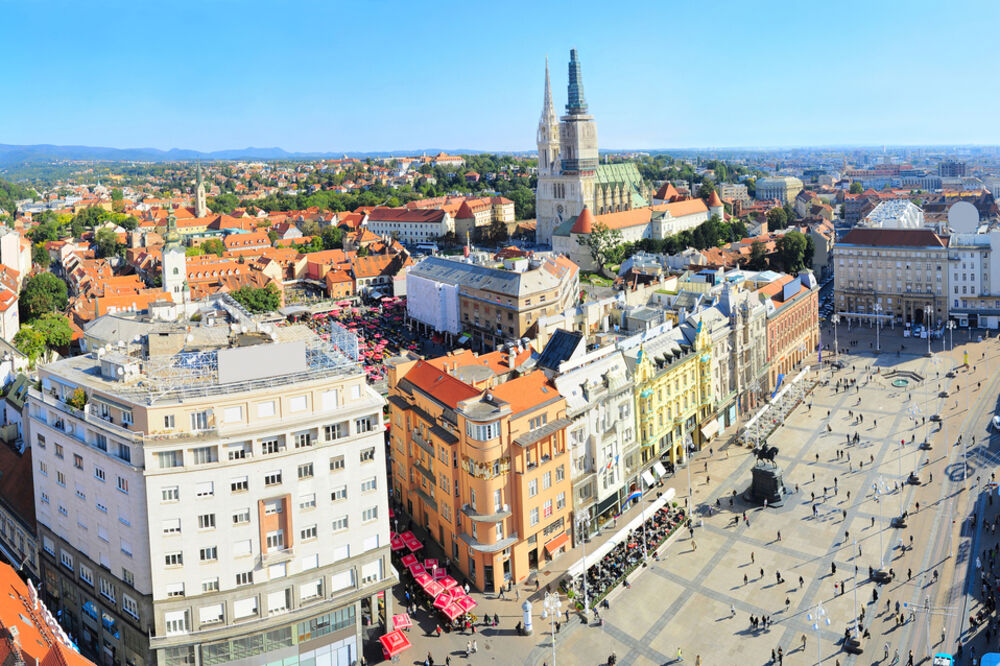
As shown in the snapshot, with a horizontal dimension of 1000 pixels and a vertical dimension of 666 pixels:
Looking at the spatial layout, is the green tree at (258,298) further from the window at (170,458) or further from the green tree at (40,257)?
the window at (170,458)

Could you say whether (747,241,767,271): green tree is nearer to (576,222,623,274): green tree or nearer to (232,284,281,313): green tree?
(576,222,623,274): green tree

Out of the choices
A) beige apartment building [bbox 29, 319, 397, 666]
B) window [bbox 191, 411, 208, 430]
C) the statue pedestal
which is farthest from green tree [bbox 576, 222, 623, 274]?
window [bbox 191, 411, 208, 430]

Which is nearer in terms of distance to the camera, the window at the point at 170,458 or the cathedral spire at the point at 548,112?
the window at the point at 170,458

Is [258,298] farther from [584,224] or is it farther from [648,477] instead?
[648,477]

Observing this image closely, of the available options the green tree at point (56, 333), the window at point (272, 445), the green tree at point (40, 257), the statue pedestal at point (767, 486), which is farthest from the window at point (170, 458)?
the green tree at point (40, 257)

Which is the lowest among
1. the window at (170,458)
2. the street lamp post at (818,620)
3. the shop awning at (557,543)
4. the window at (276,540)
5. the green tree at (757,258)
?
the street lamp post at (818,620)

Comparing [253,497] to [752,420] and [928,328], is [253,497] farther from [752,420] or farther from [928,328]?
[928,328]
